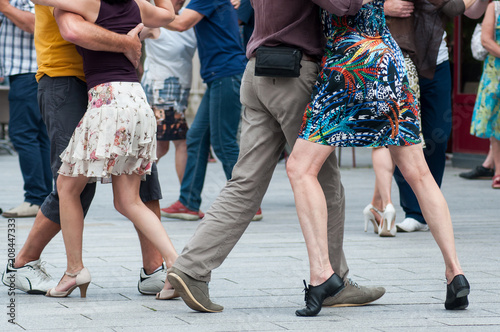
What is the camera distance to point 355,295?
164 inches

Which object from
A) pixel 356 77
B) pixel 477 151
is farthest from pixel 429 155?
pixel 477 151

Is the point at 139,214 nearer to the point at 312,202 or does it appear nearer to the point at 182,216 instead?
the point at 312,202

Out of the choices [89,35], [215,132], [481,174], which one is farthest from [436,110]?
[481,174]

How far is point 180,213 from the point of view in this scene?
758 cm

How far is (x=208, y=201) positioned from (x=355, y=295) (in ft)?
15.9

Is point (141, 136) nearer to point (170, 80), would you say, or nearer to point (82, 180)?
point (82, 180)

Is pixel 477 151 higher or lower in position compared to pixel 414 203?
lower

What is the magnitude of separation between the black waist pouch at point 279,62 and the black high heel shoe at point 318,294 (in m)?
0.90

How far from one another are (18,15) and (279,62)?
3.73 metres

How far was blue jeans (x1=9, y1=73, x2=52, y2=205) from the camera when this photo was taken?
7.48 meters

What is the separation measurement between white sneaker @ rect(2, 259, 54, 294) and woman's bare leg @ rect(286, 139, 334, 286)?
1.39m

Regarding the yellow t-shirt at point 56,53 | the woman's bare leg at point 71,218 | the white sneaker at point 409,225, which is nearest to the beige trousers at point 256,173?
the woman's bare leg at point 71,218

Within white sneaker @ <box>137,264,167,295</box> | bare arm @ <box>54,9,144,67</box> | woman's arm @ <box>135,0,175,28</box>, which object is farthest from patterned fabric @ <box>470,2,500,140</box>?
bare arm @ <box>54,9,144,67</box>

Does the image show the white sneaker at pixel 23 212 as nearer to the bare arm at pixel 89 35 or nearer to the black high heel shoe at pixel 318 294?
the bare arm at pixel 89 35
